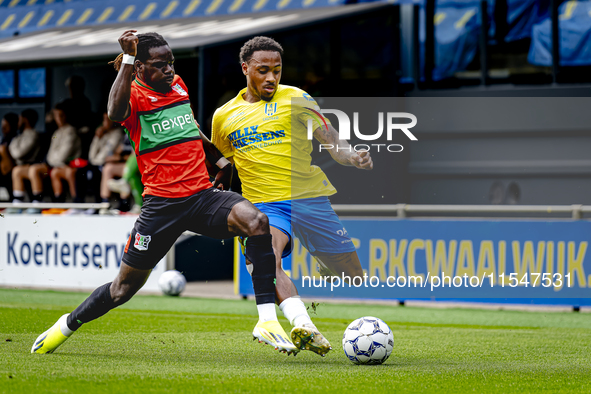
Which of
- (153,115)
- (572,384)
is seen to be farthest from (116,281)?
(572,384)

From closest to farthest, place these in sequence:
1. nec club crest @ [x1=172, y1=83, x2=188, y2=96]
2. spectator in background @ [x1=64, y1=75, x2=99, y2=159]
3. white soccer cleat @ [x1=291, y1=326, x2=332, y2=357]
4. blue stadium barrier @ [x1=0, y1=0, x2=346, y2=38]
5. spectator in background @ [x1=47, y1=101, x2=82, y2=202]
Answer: white soccer cleat @ [x1=291, y1=326, x2=332, y2=357] < nec club crest @ [x1=172, y1=83, x2=188, y2=96] < spectator in background @ [x1=47, y1=101, x2=82, y2=202] < spectator in background @ [x1=64, y1=75, x2=99, y2=159] < blue stadium barrier @ [x1=0, y1=0, x2=346, y2=38]

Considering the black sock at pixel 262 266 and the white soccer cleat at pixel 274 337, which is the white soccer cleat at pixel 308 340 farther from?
the black sock at pixel 262 266

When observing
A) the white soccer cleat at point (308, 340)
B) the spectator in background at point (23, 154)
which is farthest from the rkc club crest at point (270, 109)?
the spectator in background at point (23, 154)

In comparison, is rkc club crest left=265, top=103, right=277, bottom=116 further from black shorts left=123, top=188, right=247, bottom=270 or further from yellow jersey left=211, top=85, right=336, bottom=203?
black shorts left=123, top=188, right=247, bottom=270

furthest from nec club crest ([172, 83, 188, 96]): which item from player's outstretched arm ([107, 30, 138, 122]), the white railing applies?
the white railing

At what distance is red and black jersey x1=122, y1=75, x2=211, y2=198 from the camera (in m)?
6.12

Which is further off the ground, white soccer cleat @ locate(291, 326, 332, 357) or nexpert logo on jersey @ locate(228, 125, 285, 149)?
nexpert logo on jersey @ locate(228, 125, 285, 149)

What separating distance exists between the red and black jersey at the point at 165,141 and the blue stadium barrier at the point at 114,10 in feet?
37.2

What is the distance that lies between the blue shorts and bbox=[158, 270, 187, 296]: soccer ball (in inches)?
186

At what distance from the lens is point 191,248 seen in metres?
12.6

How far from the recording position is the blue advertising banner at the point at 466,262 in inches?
394

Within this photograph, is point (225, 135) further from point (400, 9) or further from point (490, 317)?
point (400, 9)

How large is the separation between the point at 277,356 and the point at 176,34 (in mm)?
9095

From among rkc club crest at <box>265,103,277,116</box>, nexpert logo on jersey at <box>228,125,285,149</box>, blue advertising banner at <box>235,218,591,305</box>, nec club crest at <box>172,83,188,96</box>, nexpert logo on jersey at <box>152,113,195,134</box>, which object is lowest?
blue advertising banner at <box>235,218,591,305</box>
